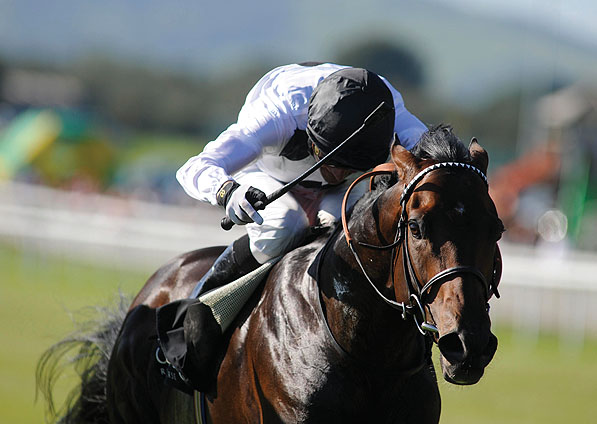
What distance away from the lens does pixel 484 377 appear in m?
10.3

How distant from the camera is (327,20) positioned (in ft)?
567

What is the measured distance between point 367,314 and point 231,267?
38.7 inches

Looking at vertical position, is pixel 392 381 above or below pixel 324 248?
below

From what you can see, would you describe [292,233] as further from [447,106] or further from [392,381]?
[447,106]

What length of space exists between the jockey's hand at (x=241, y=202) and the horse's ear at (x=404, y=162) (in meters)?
0.53

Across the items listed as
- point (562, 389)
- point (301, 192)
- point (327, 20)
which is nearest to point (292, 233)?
point (301, 192)

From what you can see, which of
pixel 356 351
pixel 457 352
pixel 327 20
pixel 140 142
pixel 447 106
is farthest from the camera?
pixel 327 20

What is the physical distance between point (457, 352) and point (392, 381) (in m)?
0.61

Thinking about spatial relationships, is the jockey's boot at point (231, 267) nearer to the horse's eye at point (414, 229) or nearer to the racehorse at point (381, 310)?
the racehorse at point (381, 310)

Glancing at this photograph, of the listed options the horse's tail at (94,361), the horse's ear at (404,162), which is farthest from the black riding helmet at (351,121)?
the horse's tail at (94,361)

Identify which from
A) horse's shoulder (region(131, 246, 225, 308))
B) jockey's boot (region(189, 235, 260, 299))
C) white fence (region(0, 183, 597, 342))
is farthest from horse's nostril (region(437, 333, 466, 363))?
white fence (region(0, 183, 597, 342))

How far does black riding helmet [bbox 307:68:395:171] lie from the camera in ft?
10.9

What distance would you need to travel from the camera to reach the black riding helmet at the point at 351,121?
10.9 ft

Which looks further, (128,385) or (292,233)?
(128,385)
